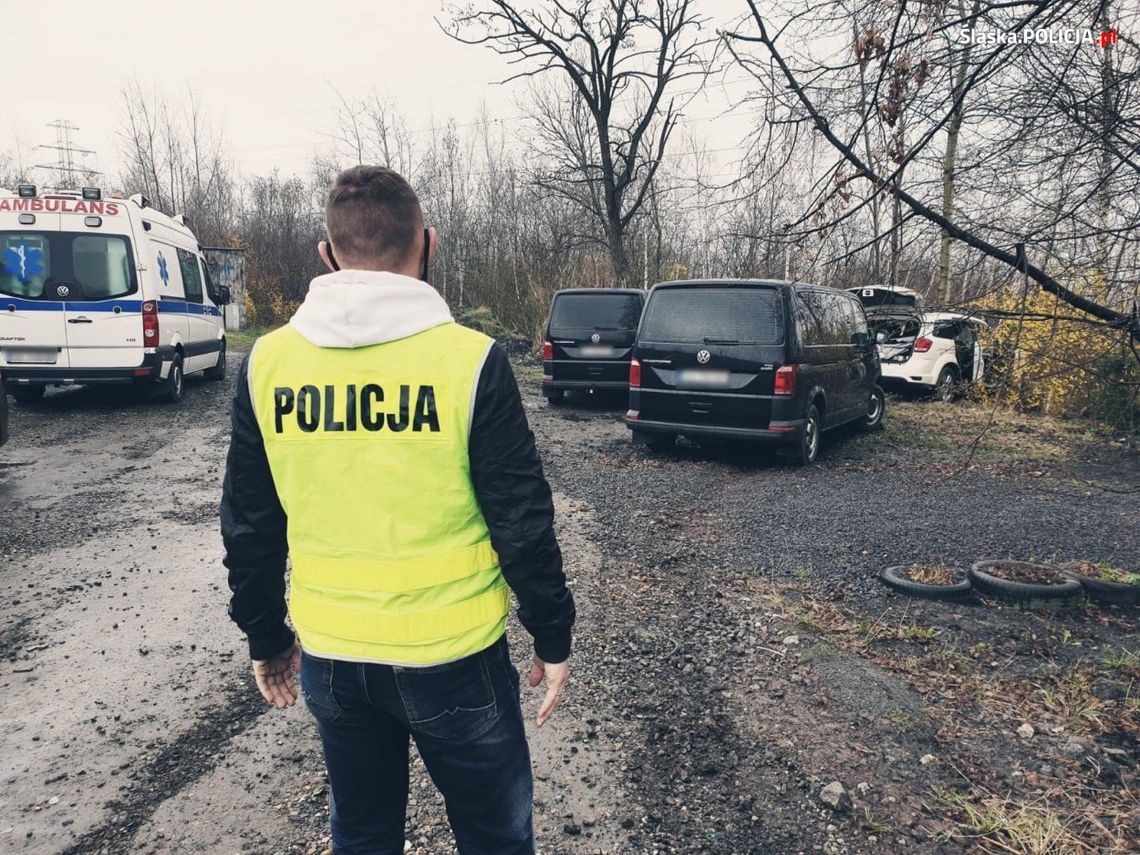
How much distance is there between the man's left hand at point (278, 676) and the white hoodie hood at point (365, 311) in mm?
892

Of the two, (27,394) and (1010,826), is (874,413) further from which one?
(27,394)

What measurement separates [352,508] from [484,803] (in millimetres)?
733

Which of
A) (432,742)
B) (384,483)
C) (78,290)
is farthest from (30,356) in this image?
(432,742)

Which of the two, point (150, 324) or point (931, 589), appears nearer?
point (931, 589)

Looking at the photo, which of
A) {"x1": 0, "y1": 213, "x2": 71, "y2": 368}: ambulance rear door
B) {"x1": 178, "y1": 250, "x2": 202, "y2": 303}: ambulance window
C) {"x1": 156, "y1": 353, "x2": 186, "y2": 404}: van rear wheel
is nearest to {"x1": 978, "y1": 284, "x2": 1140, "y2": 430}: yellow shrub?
{"x1": 0, "y1": 213, "x2": 71, "y2": 368}: ambulance rear door

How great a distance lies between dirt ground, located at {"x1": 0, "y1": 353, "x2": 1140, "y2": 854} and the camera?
2623 millimetres

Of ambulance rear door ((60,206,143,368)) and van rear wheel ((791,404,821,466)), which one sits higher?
ambulance rear door ((60,206,143,368))

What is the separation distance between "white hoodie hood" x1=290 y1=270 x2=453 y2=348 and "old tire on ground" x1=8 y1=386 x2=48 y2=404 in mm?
11498

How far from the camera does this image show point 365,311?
1.64 m

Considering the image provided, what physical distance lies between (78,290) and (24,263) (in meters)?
0.69

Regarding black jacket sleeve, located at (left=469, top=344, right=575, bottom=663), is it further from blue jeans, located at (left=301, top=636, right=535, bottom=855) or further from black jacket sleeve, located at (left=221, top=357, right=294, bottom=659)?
black jacket sleeve, located at (left=221, top=357, right=294, bottom=659)

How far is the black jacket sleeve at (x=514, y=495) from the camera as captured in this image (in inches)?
65.5

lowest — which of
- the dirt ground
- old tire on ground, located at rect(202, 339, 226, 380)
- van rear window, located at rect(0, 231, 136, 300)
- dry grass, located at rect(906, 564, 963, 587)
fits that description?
the dirt ground

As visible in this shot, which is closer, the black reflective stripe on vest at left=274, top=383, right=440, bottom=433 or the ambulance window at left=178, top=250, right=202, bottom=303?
the black reflective stripe on vest at left=274, top=383, right=440, bottom=433
